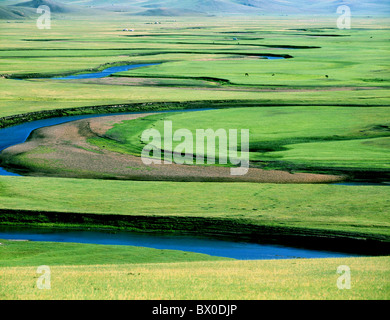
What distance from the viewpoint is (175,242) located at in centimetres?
2158

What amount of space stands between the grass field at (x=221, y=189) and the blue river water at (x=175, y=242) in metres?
0.73

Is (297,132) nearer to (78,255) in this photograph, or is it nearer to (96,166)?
(96,166)

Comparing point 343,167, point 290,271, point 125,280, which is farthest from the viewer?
point 343,167

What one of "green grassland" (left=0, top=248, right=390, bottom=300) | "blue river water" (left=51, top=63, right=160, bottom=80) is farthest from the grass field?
"blue river water" (left=51, top=63, right=160, bottom=80)

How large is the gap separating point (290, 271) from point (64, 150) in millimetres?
21054

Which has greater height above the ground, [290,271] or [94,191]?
[94,191]

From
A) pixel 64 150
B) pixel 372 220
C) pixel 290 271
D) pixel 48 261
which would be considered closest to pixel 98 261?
pixel 48 261

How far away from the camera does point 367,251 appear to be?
66.4ft

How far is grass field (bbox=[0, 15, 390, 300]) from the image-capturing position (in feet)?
48.9

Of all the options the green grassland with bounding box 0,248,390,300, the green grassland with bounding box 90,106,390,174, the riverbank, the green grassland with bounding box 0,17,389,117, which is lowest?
the green grassland with bounding box 0,248,390,300

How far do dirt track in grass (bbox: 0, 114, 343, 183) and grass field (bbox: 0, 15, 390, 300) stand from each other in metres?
1.35

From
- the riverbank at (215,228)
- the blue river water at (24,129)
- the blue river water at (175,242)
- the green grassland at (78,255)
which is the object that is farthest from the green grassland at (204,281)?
the blue river water at (24,129)

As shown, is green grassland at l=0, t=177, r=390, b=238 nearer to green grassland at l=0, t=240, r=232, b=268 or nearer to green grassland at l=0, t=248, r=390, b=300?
green grassland at l=0, t=240, r=232, b=268

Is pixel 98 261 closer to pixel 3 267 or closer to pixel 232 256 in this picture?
pixel 3 267
